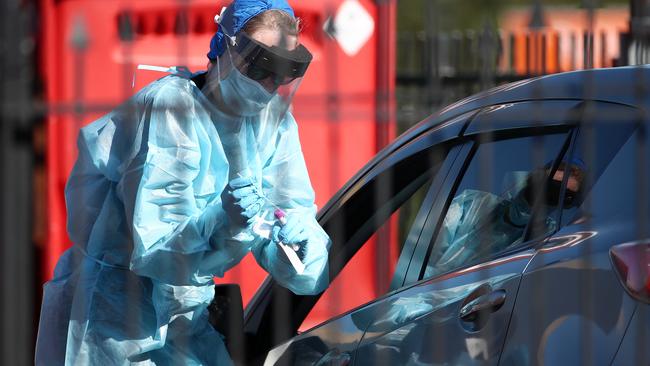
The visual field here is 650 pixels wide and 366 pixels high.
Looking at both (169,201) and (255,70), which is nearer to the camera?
(169,201)

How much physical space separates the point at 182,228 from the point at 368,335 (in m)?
0.54

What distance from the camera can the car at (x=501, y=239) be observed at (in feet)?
7.30

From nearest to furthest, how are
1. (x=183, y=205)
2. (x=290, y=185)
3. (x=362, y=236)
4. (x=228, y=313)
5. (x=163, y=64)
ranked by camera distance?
1. (x=183, y=205)
2. (x=290, y=185)
3. (x=228, y=313)
4. (x=362, y=236)
5. (x=163, y=64)

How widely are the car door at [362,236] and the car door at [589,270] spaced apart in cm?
53

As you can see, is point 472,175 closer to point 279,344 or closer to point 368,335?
point 368,335

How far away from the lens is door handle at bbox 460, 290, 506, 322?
2361mm

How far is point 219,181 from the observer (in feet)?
9.03


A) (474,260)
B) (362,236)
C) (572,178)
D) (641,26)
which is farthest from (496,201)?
(641,26)

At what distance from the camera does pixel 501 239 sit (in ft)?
8.59

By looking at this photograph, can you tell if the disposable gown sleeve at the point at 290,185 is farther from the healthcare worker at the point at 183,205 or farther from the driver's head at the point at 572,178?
the driver's head at the point at 572,178

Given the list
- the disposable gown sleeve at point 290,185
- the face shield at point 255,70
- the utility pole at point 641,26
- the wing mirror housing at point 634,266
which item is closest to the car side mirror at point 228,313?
the disposable gown sleeve at point 290,185

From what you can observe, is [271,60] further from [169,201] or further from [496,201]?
[496,201]

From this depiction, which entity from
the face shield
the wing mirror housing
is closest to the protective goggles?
the face shield

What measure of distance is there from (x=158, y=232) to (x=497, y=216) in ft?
2.66
